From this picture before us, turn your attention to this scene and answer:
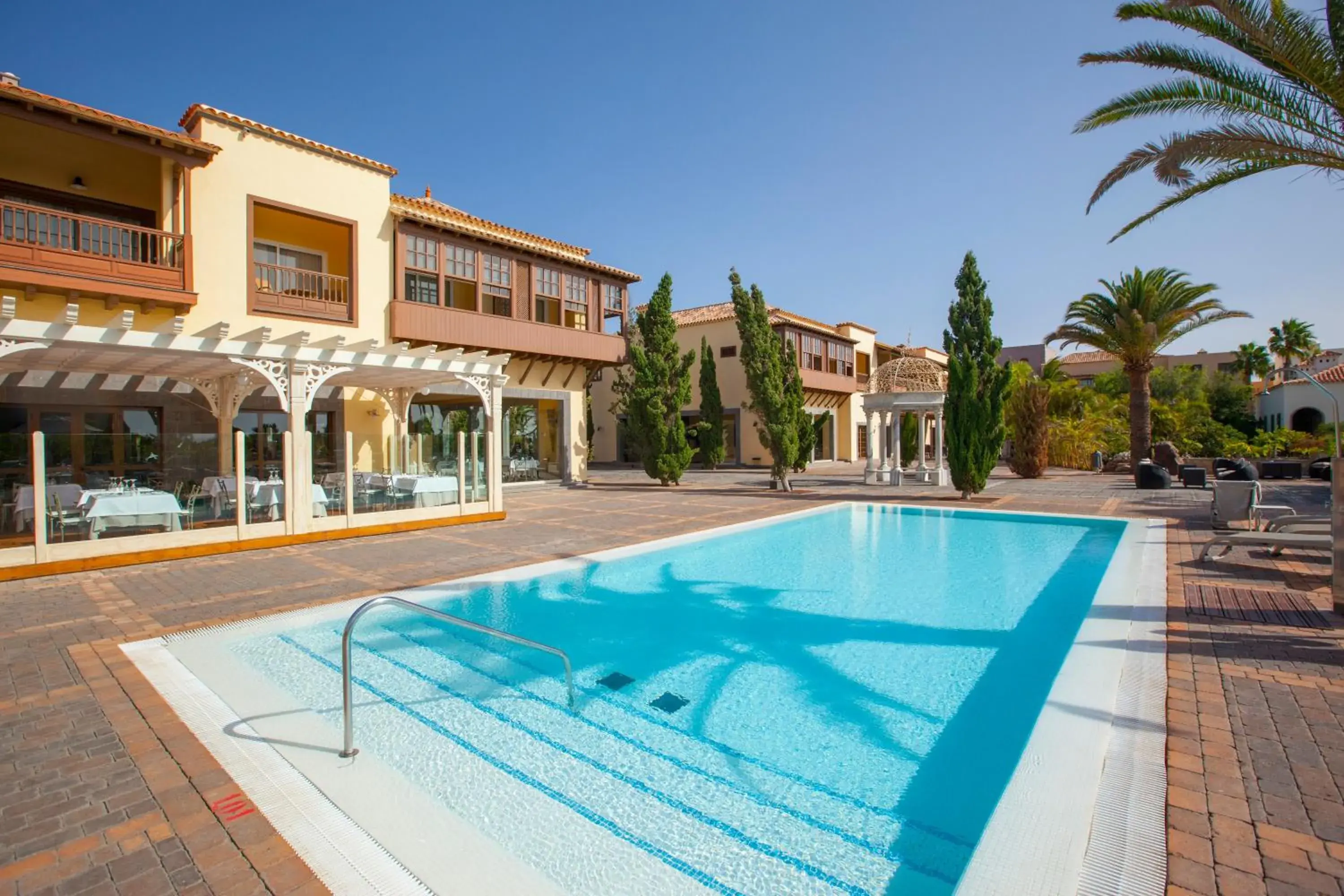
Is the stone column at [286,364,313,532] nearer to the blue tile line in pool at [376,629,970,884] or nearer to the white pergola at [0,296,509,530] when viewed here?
the white pergola at [0,296,509,530]

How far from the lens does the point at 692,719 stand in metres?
4.61

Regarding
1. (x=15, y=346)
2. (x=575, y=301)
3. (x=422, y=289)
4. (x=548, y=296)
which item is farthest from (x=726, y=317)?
(x=15, y=346)

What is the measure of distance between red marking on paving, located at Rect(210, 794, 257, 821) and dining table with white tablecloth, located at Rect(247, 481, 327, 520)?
28.0ft

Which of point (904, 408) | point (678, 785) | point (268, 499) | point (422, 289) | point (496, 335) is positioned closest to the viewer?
point (678, 785)

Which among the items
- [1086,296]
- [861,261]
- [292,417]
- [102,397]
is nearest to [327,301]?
[102,397]

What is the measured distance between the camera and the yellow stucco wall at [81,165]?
11.8 meters

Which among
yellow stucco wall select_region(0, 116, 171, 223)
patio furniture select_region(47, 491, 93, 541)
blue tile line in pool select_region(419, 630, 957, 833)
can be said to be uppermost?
yellow stucco wall select_region(0, 116, 171, 223)

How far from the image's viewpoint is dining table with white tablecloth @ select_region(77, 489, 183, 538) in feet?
29.2

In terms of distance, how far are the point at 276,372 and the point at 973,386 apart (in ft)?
48.8

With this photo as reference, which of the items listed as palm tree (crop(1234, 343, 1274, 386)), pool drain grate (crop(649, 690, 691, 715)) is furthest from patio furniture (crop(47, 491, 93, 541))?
palm tree (crop(1234, 343, 1274, 386))

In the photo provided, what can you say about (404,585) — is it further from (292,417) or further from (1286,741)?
(1286,741)

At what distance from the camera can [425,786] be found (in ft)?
11.7

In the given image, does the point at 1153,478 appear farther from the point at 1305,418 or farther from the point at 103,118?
the point at 1305,418

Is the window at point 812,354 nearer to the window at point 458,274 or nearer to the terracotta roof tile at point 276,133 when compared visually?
the window at point 458,274
